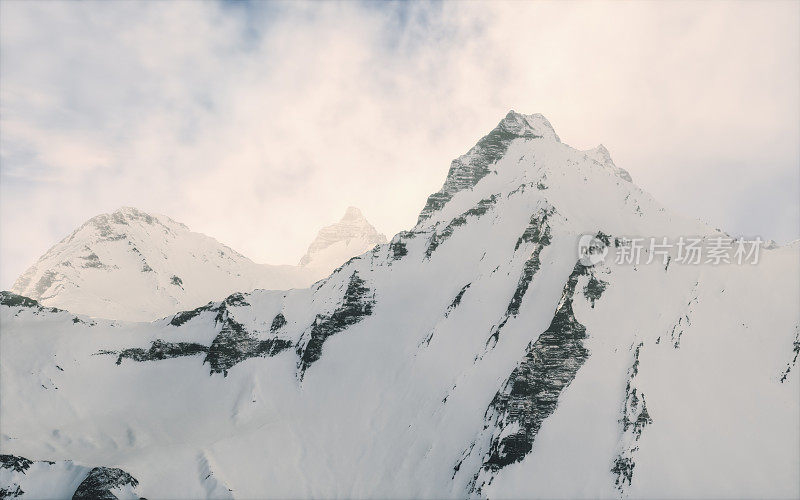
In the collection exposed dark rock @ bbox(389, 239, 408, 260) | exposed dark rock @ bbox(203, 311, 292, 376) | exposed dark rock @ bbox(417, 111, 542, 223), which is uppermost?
exposed dark rock @ bbox(417, 111, 542, 223)

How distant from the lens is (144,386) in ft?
309

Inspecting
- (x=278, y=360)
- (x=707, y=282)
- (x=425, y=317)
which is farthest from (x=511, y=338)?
(x=278, y=360)

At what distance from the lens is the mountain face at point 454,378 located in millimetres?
67125

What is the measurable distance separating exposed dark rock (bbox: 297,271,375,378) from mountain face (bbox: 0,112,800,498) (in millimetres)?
348

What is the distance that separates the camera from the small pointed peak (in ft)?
477

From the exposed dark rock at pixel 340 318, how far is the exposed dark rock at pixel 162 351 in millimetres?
21474

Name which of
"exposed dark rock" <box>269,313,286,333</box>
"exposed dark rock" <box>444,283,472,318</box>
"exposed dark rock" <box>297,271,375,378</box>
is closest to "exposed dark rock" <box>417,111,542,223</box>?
"exposed dark rock" <box>297,271,375,378</box>

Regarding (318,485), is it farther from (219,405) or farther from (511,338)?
(511,338)

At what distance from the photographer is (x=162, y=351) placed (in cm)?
9994

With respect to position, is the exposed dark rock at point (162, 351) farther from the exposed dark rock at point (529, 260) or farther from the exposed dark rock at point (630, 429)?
the exposed dark rock at point (630, 429)

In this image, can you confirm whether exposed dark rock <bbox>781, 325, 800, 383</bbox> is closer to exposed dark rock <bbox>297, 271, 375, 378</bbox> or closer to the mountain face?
the mountain face

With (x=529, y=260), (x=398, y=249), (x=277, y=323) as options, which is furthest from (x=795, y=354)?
(x=277, y=323)

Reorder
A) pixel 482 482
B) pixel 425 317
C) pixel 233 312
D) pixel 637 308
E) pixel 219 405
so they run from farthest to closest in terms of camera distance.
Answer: pixel 233 312 → pixel 425 317 → pixel 219 405 → pixel 637 308 → pixel 482 482

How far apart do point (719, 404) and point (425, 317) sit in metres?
50.1
